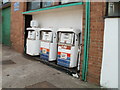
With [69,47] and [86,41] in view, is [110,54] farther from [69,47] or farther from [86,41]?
[69,47]

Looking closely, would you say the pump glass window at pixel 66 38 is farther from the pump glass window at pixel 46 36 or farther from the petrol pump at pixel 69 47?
the pump glass window at pixel 46 36

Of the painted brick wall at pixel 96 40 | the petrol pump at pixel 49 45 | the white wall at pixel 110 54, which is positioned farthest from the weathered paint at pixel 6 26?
the white wall at pixel 110 54

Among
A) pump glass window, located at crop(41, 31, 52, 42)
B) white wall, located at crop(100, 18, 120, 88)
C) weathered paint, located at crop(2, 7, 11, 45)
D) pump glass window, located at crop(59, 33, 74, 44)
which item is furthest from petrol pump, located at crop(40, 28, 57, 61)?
weathered paint, located at crop(2, 7, 11, 45)

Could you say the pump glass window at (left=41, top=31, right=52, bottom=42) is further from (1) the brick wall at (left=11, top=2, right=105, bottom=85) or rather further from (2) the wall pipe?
(1) the brick wall at (left=11, top=2, right=105, bottom=85)

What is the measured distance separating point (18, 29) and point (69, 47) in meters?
4.48

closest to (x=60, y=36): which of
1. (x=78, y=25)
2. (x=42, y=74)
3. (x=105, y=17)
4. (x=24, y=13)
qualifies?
(x=78, y=25)

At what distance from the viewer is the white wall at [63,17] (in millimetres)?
4776

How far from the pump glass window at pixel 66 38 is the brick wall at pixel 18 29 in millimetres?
3398

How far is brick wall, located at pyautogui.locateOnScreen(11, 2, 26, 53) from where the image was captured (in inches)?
280

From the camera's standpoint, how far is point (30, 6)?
680cm

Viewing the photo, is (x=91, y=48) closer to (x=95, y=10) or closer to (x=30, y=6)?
(x=95, y=10)

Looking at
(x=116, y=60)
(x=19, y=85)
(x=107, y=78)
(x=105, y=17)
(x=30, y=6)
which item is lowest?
(x=19, y=85)

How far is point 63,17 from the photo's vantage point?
17.9 feet

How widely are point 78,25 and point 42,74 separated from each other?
2266 millimetres
